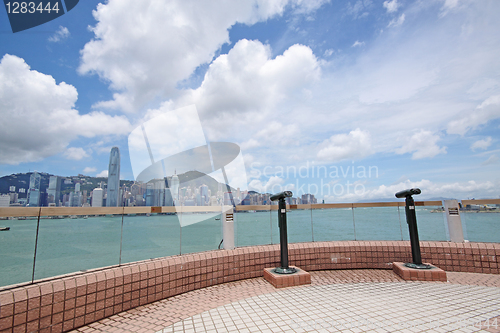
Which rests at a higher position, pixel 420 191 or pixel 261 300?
pixel 420 191

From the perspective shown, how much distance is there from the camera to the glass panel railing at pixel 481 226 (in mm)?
4852

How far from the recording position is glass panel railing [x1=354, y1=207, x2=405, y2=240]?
18.0ft

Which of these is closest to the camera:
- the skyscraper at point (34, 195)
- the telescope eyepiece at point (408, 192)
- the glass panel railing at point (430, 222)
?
the skyscraper at point (34, 195)

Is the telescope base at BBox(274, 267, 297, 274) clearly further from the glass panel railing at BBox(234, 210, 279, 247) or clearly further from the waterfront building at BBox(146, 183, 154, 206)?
the waterfront building at BBox(146, 183, 154, 206)

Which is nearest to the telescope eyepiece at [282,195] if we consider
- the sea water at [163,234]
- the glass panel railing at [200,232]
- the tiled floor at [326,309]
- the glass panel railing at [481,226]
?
the sea water at [163,234]

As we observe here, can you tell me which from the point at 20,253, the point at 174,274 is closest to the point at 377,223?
the point at 174,274

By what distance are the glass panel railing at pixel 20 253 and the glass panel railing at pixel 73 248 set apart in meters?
0.07

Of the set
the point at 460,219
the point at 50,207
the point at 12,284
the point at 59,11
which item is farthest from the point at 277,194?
the point at 59,11

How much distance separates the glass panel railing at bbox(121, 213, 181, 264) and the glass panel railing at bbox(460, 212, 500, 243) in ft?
19.4

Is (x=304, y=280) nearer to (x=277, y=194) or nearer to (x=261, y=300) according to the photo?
(x=261, y=300)

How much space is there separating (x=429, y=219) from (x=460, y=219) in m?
0.60

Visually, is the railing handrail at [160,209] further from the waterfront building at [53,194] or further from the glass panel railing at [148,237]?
the waterfront building at [53,194]

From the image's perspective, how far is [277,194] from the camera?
14.5 ft

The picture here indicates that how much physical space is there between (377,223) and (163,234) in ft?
16.6
